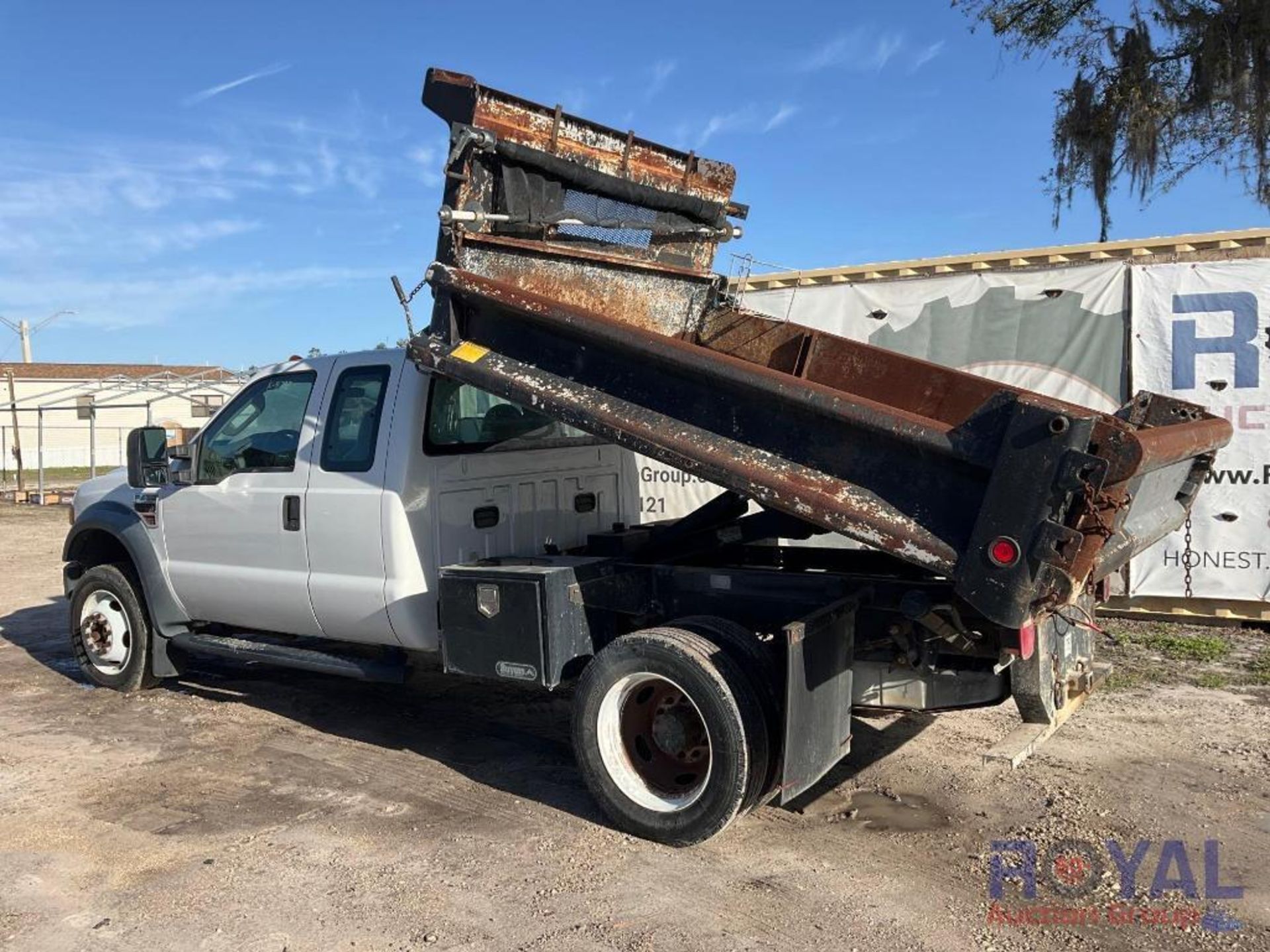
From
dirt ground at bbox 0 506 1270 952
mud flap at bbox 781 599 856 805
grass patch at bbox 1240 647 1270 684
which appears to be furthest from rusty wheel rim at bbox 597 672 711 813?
grass patch at bbox 1240 647 1270 684

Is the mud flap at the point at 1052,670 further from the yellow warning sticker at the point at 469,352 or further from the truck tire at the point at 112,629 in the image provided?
the truck tire at the point at 112,629

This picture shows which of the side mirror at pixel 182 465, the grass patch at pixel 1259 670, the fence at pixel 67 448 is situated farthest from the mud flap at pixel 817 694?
the fence at pixel 67 448

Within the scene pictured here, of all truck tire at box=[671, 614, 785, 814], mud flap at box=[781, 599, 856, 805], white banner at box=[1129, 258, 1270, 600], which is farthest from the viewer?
white banner at box=[1129, 258, 1270, 600]

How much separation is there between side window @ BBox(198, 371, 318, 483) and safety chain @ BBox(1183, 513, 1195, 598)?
6.69 meters

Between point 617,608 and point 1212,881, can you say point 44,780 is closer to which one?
point 617,608

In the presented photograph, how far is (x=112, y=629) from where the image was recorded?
275 inches

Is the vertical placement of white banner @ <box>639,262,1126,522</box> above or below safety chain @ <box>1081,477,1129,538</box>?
above

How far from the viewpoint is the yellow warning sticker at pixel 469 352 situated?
15.6 feet

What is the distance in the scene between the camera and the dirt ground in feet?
12.3

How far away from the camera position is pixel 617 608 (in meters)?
4.96

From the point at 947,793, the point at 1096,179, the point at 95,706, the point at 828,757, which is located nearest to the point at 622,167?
the point at 828,757

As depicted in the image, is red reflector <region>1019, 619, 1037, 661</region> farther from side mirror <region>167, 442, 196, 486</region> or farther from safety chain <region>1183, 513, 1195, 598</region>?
safety chain <region>1183, 513, 1195, 598</region>

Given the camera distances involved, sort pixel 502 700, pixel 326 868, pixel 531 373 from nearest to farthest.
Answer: pixel 326 868 < pixel 531 373 < pixel 502 700

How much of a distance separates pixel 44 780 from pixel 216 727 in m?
1.05
